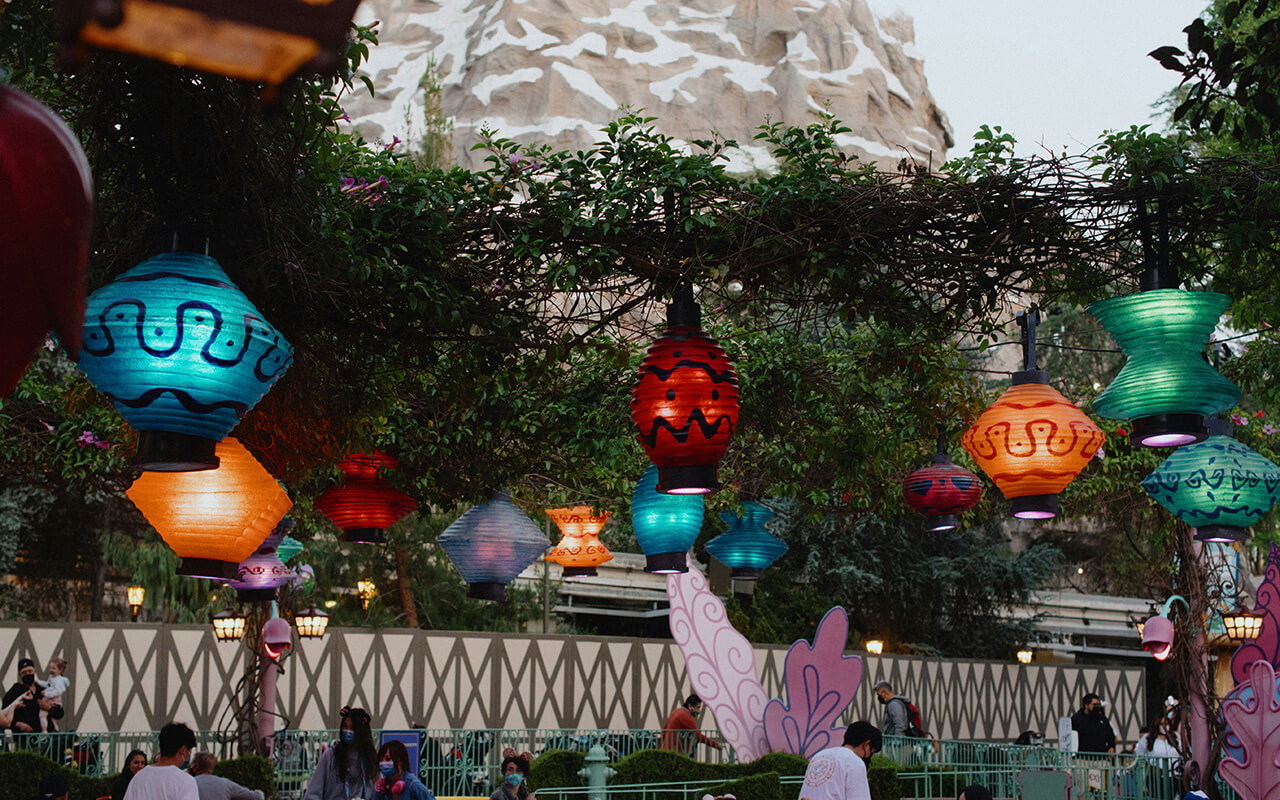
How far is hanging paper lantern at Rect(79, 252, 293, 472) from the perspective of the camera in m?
2.63

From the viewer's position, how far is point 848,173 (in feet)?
12.7

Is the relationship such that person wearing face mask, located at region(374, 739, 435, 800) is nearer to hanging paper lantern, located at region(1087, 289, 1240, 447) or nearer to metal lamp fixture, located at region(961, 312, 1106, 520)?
metal lamp fixture, located at region(961, 312, 1106, 520)

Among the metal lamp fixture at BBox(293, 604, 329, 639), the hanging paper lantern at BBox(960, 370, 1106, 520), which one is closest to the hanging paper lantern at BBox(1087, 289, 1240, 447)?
the hanging paper lantern at BBox(960, 370, 1106, 520)

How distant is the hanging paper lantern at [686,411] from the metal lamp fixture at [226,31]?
9.46 feet

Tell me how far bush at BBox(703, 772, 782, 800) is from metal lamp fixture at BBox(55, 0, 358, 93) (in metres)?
7.08

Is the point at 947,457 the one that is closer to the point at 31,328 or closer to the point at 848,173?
the point at 848,173

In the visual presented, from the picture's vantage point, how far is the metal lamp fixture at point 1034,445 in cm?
500

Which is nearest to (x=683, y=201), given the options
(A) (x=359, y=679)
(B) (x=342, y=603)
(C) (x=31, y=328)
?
(C) (x=31, y=328)

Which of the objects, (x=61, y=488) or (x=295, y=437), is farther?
(x=61, y=488)

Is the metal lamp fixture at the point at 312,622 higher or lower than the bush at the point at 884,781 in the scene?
higher

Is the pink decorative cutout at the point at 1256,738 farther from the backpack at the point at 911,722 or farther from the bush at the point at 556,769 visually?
the backpack at the point at 911,722

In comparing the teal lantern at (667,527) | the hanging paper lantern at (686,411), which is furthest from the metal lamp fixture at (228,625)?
the hanging paper lantern at (686,411)

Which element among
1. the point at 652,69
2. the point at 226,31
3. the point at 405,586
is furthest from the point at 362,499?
the point at 652,69

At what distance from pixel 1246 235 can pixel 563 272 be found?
217 cm
